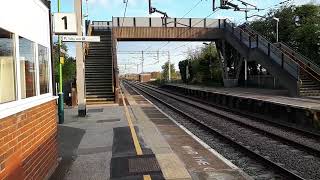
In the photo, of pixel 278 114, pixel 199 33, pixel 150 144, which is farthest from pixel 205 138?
pixel 199 33

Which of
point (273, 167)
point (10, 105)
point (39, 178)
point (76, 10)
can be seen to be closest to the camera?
point (10, 105)

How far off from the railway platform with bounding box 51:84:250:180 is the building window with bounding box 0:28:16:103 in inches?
114

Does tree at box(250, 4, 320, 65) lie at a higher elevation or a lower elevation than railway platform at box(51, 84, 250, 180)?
higher

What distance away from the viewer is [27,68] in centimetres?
670

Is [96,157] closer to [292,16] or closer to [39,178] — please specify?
[39,178]

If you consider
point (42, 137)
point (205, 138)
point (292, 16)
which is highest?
point (292, 16)

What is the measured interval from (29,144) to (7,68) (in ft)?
4.76

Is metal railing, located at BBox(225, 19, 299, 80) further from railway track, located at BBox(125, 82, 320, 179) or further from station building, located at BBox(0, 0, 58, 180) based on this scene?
station building, located at BBox(0, 0, 58, 180)

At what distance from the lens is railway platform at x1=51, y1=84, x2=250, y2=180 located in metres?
8.36

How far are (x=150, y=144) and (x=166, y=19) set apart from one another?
108 feet

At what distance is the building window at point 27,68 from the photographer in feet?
20.7

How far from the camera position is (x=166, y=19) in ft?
143

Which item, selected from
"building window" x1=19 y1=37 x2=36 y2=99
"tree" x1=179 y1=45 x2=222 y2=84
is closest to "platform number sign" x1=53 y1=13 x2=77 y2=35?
"building window" x1=19 y1=37 x2=36 y2=99

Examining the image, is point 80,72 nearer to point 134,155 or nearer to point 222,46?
point 134,155
